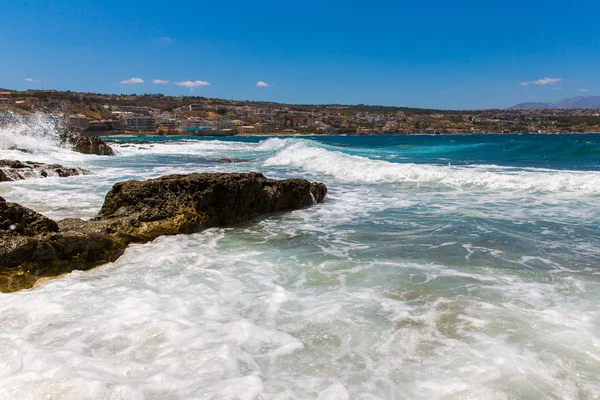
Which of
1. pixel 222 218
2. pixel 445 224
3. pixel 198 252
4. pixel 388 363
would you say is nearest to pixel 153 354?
pixel 388 363

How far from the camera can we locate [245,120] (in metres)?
165

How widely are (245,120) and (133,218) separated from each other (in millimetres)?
162662

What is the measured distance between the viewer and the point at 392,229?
297 inches

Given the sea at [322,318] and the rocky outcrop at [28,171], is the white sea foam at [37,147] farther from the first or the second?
the sea at [322,318]

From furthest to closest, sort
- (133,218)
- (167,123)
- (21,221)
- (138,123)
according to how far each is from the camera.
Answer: (167,123)
(138,123)
(133,218)
(21,221)

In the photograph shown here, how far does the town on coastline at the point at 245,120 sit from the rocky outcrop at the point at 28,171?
329 feet

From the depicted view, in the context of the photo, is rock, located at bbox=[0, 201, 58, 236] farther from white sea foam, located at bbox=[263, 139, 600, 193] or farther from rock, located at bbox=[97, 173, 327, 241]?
white sea foam, located at bbox=[263, 139, 600, 193]

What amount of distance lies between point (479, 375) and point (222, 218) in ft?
18.5

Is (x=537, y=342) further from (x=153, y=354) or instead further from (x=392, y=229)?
(x=392, y=229)

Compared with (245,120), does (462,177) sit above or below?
below

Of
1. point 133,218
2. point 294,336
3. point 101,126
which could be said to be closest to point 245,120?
point 101,126

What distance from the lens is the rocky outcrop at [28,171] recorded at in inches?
553

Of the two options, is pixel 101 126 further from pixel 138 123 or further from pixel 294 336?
pixel 294 336

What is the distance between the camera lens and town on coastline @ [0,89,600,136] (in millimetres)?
120562
